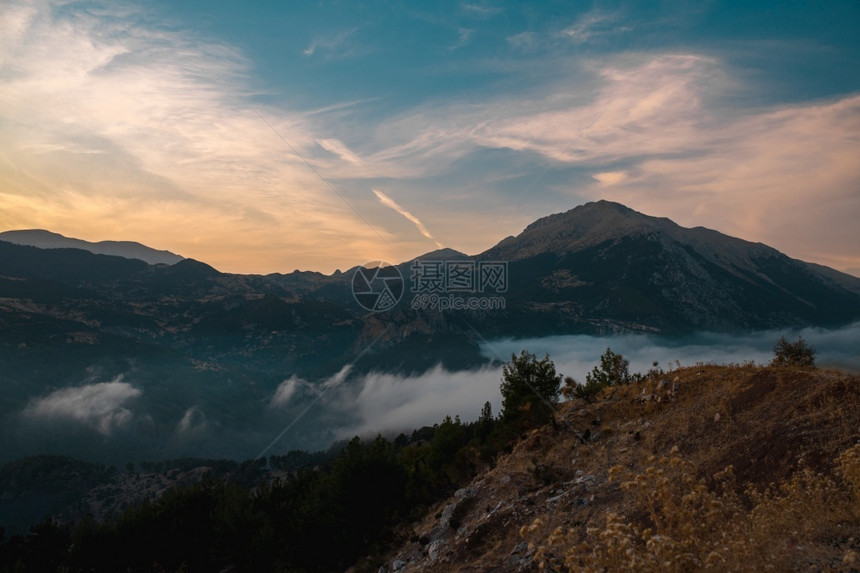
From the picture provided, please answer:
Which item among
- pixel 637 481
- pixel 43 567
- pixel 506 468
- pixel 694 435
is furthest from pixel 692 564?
pixel 43 567

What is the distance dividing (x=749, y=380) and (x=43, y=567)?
7376 cm

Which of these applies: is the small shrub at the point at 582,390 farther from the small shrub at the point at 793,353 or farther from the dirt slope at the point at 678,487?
the small shrub at the point at 793,353

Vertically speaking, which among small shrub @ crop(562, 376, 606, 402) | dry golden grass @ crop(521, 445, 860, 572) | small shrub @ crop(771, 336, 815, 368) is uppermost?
small shrub @ crop(771, 336, 815, 368)

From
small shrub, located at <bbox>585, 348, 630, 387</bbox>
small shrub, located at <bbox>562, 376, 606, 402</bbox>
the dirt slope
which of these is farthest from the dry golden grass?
small shrub, located at <bbox>585, 348, 630, 387</bbox>

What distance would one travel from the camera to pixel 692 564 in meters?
8.45

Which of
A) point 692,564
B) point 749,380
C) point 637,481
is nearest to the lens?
point 692,564

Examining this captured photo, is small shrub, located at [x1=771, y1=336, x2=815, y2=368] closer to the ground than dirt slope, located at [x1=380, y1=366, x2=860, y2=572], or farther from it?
farther from it

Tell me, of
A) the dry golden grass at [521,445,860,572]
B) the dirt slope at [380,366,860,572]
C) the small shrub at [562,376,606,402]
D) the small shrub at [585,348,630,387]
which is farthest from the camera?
the small shrub at [585,348,630,387]

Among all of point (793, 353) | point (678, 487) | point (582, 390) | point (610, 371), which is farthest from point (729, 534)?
point (610, 371)

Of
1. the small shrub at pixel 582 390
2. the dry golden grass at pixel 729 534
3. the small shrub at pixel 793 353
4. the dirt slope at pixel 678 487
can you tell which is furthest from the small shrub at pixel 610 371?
the dry golden grass at pixel 729 534

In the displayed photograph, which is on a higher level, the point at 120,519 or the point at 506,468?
the point at 506,468

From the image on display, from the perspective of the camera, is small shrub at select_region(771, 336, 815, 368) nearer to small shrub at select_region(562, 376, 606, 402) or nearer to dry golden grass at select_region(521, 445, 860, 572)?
small shrub at select_region(562, 376, 606, 402)

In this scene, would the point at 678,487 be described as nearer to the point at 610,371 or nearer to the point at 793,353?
the point at 793,353

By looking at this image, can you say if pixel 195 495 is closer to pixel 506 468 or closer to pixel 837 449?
pixel 506 468
